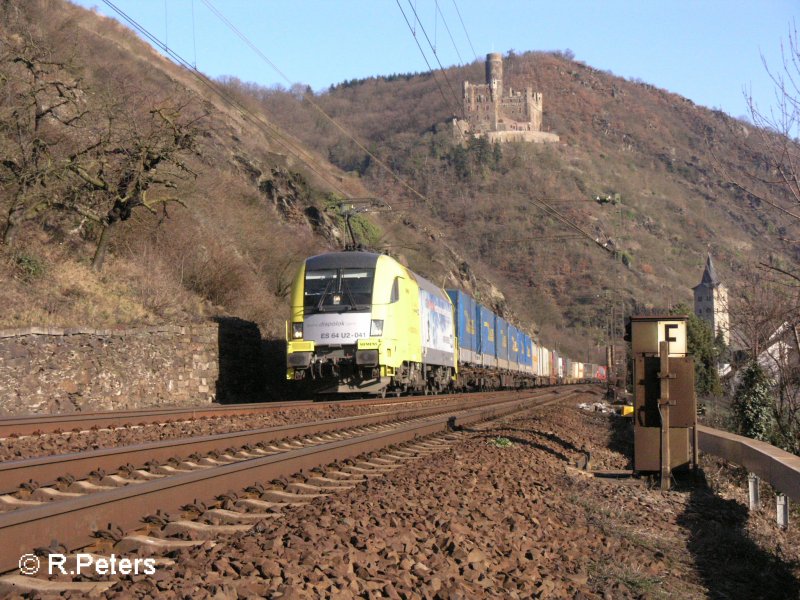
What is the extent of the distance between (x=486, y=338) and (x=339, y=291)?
648 inches

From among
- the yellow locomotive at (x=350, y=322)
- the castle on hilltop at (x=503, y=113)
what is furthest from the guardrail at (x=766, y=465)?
the castle on hilltop at (x=503, y=113)

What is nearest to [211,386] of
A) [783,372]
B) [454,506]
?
[783,372]

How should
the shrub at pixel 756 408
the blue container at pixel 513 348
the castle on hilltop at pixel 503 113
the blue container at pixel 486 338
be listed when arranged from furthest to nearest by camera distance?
the castle on hilltop at pixel 503 113, the blue container at pixel 513 348, the blue container at pixel 486 338, the shrub at pixel 756 408

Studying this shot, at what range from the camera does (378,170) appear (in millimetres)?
130875

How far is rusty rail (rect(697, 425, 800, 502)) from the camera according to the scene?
731cm

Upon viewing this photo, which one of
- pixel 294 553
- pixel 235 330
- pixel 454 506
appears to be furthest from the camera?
pixel 235 330

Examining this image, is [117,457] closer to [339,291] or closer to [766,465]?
[766,465]

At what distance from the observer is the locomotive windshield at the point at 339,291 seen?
19469mm

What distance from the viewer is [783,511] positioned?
25.6ft

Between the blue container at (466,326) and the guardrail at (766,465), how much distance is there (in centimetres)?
1829

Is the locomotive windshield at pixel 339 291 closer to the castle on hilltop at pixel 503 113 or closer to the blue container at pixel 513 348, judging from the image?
the blue container at pixel 513 348

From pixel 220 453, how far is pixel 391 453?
2258 millimetres

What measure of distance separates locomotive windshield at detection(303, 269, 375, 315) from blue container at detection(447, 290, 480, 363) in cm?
1004

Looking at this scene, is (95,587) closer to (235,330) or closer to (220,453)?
(220,453)
